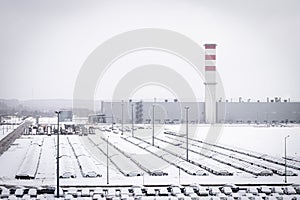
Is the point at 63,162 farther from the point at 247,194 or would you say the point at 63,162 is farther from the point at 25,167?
the point at 247,194

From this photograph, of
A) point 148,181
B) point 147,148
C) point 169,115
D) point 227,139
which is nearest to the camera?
point 148,181

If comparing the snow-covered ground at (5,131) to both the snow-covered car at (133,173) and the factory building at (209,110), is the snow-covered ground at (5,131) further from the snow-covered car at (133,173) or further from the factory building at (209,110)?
the snow-covered car at (133,173)

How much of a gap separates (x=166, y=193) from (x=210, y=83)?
16.7 m

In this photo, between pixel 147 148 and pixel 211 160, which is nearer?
pixel 211 160

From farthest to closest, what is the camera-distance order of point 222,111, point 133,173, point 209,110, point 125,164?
point 222,111, point 209,110, point 125,164, point 133,173

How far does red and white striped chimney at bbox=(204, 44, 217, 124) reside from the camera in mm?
22047

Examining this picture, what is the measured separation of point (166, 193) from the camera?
5789 millimetres

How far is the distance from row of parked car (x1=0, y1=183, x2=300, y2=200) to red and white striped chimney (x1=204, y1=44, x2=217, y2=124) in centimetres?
1591

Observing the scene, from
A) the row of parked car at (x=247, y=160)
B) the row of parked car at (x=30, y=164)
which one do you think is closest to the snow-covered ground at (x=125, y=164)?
the row of parked car at (x=30, y=164)

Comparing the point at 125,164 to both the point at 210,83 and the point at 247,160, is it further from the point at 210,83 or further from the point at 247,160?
the point at 210,83

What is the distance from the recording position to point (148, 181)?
6.85 metres

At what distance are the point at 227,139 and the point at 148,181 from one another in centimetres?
843

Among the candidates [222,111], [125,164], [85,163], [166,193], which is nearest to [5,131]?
[85,163]

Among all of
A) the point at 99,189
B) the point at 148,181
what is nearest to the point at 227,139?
the point at 148,181
